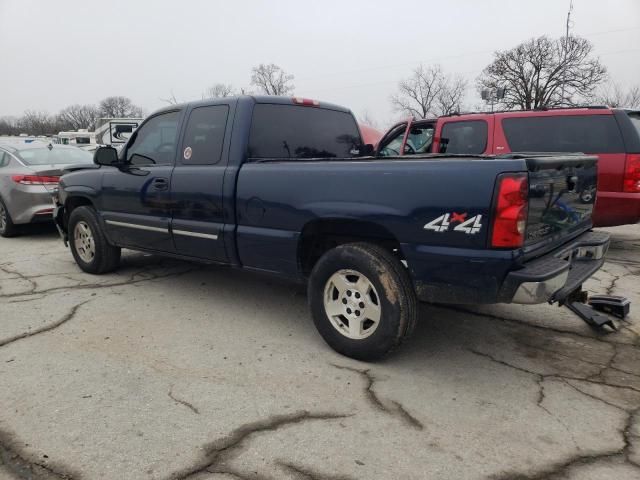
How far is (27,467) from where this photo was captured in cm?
232

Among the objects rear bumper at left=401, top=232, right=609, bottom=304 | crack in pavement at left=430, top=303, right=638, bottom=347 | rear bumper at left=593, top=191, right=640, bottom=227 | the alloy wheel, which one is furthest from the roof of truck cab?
rear bumper at left=593, top=191, right=640, bottom=227

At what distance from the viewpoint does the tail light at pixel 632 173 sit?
598 centimetres

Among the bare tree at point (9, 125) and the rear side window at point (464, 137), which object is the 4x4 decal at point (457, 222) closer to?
the rear side window at point (464, 137)

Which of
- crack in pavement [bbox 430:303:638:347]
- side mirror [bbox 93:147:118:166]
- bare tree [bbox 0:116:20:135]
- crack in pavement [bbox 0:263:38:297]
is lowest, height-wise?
crack in pavement [bbox 430:303:638:347]

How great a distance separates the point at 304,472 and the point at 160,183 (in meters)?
3.13

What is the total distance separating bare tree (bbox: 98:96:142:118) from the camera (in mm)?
87938

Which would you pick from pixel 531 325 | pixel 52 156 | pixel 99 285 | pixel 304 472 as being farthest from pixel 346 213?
pixel 52 156

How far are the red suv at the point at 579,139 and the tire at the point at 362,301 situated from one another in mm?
4248

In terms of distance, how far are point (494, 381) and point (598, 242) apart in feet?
4.43

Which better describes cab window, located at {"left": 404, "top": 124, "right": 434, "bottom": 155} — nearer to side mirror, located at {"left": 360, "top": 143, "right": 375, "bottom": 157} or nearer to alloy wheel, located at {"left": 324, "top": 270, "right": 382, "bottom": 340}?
side mirror, located at {"left": 360, "top": 143, "right": 375, "bottom": 157}

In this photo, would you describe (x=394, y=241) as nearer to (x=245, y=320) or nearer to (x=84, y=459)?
(x=245, y=320)

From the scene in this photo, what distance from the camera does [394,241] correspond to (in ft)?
11.0

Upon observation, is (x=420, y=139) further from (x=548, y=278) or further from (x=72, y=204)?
(x=548, y=278)

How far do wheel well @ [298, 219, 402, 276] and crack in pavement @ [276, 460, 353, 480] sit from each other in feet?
4.82
